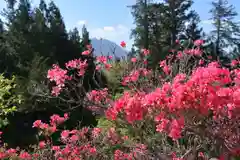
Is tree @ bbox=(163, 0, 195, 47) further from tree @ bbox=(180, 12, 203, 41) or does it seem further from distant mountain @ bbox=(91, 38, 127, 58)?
distant mountain @ bbox=(91, 38, 127, 58)

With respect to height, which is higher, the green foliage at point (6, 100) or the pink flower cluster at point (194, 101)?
the pink flower cluster at point (194, 101)

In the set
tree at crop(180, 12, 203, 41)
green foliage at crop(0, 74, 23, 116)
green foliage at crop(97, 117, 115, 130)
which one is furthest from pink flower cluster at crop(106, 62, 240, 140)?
tree at crop(180, 12, 203, 41)

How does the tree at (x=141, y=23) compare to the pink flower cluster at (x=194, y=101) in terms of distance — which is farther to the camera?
the tree at (x=141, y=23)

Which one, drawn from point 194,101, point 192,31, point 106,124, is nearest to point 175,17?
point 192,31

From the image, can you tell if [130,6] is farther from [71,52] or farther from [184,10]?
[71,52]

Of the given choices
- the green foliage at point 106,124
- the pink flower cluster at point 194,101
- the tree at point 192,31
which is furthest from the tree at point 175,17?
the pink flower cluster at point 194,101

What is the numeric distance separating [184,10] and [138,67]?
21.9 meters

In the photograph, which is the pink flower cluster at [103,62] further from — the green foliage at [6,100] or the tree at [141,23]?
the tree at [141,23]

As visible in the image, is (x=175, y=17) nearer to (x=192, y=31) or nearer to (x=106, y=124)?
(x=192, y=31)

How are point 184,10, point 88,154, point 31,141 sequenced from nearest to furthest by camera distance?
1. point 88,154
2. point 31,141
3. point 184,10

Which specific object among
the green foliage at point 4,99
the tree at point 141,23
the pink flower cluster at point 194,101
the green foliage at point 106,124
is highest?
the tree at point 141,23

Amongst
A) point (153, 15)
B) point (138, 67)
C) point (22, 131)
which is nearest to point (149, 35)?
point (153, 15)

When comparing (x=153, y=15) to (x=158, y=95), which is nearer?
(x=158, y=95)

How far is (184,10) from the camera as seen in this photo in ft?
83.5
